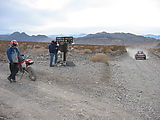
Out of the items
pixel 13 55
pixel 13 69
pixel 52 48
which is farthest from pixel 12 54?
pixel 52 48

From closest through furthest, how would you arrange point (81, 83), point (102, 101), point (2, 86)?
point (102, 101) → point (2, 86) → point (81, 83)

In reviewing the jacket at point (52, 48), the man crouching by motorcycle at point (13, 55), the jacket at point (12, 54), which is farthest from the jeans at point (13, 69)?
the jacket at point (52, 48)

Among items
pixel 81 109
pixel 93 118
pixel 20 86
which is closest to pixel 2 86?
pixel 20 86

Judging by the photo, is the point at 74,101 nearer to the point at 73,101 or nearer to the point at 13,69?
the point at 73,101

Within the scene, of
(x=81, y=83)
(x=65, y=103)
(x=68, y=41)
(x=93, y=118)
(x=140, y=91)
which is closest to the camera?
(x=93, y=118)

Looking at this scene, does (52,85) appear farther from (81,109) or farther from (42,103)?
(81,109)

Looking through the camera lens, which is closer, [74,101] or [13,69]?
[74,101]

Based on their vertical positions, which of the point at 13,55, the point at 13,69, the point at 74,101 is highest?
the point at 13,55

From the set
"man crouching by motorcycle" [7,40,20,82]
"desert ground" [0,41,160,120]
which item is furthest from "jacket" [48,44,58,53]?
Result: "man crouching by motorcycle" [7,40,20,82]

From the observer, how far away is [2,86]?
26.2ft

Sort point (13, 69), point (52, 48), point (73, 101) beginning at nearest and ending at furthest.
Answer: point (73, 101) < point (13, 69) < point (52, 48)

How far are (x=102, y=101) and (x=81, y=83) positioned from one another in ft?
8.70

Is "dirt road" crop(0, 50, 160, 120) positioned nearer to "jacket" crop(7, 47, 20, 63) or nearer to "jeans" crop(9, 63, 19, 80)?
"jeans" crop(9, 63, 19, 80)

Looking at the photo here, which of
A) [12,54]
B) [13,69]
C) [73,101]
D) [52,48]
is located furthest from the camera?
[52,48]
